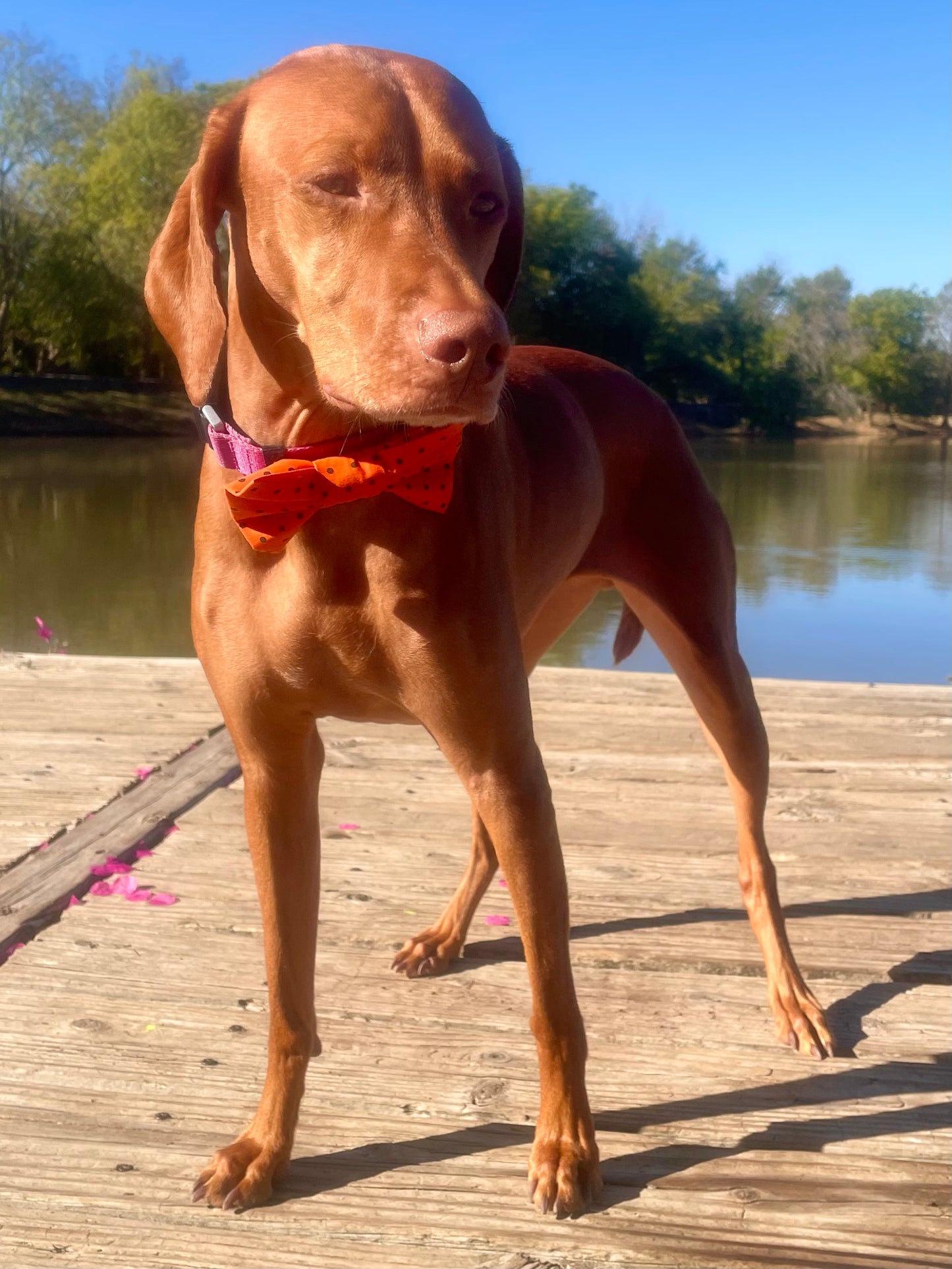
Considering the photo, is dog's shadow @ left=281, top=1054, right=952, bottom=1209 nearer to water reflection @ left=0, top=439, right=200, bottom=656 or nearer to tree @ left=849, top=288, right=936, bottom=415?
water reflection @ left=0, top=439, right=200, bottom=656

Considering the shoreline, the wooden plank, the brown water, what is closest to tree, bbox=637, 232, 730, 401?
the shoreline

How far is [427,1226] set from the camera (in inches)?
74.7

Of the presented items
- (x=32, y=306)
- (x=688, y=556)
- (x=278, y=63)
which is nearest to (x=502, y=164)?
(x=278, y=63)

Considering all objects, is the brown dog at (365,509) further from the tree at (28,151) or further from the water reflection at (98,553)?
the tree at (28,151)

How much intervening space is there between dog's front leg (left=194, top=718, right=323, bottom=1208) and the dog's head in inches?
24.4

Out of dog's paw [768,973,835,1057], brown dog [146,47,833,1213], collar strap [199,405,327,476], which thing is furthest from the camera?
dog's paw [768,973,835,1057]

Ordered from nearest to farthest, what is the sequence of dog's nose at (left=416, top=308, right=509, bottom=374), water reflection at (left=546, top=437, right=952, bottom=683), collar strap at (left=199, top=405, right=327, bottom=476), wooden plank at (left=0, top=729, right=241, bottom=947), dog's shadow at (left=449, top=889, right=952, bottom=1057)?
dog's nose at (left=416, top=308, right=509, bottom=374) → collar strap at (left=199, top=405, right=327, bottom=476) → dog's shadow at (left=449, top=889, right=952, bottom=1057) → wooden plank at (left=0, top=729, right=241, bottom=947) → water reflection at (left=546, top=437, right=952, bottom=683)

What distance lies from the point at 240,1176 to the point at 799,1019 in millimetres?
1223

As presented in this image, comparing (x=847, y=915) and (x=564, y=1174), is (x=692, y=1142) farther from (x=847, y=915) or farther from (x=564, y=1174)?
(x=847, y=915)

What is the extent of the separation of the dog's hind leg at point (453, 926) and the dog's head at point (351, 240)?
130 cm

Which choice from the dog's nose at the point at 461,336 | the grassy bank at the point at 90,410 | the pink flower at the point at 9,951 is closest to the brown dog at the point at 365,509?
the dog's nose at the point at 461,336

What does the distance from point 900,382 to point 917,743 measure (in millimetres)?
31491

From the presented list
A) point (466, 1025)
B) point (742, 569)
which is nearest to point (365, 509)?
point (466, 1025)

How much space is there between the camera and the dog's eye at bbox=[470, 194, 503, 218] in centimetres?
175
